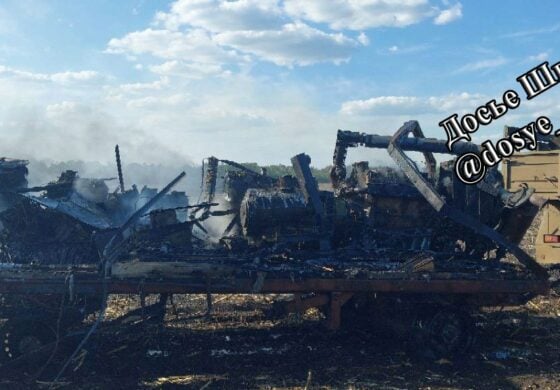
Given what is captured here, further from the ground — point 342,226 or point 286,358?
point 342,226

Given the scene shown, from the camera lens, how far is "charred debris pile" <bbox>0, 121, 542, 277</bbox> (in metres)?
7.83

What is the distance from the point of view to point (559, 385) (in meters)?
6.57

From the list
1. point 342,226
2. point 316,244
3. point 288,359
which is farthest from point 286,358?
point 342,226

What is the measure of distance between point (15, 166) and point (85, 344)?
6440 millimetres

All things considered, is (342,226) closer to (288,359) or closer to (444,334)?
(444,334)

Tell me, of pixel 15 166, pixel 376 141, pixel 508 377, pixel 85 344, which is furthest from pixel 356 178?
pixel 15 166

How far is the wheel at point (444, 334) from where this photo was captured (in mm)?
7336

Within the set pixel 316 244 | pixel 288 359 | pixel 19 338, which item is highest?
pixel 316 244

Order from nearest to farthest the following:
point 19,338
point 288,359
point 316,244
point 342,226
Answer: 1. point 19,338
2. point 288,359
3. point 316,244
4. point 342,226

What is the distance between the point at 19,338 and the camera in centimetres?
702

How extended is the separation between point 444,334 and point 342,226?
2593 mm

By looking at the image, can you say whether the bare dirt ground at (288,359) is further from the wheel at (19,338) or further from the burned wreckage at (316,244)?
the burned wreckage at (316,244)

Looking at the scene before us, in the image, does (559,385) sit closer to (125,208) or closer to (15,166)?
(125,208)

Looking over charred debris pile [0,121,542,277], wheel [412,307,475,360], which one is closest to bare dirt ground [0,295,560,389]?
wheel [412,307,475,360]
